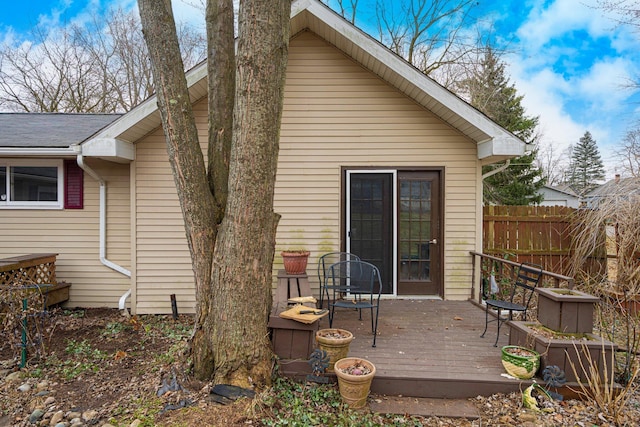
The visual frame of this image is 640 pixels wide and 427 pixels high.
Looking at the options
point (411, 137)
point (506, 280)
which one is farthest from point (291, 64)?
point (506, 280)

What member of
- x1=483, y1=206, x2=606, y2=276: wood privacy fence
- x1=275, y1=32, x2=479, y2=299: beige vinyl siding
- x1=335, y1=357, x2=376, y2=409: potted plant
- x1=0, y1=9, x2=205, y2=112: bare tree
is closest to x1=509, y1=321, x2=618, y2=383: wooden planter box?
x1=335, y1=357, x2=376, y2=409: potted plant

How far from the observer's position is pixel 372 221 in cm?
548

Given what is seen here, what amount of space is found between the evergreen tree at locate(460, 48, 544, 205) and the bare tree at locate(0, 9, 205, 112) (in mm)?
10379

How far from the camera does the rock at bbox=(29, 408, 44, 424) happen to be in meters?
2.74

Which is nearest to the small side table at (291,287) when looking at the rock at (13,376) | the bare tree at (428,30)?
the rock at (13,376)

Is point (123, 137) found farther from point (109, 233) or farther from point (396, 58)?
point (396, 58)

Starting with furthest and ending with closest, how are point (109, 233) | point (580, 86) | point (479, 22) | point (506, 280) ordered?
1. point (580, 86)
2. point (479, 22)
3. point (506, 280)
4. point (109, 233)

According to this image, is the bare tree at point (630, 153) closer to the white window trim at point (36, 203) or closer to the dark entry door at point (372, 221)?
the dark entry door at point (372, 221)

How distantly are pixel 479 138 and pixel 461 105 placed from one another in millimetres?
667

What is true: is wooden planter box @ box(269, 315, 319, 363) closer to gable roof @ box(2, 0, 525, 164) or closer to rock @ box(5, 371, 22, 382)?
rock @ box(5, 371, 22, 382)

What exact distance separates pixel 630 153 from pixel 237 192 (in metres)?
8.35

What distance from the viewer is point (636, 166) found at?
5.95m

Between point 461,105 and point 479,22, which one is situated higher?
point 479,22

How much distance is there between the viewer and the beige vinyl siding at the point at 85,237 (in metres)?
5.56
